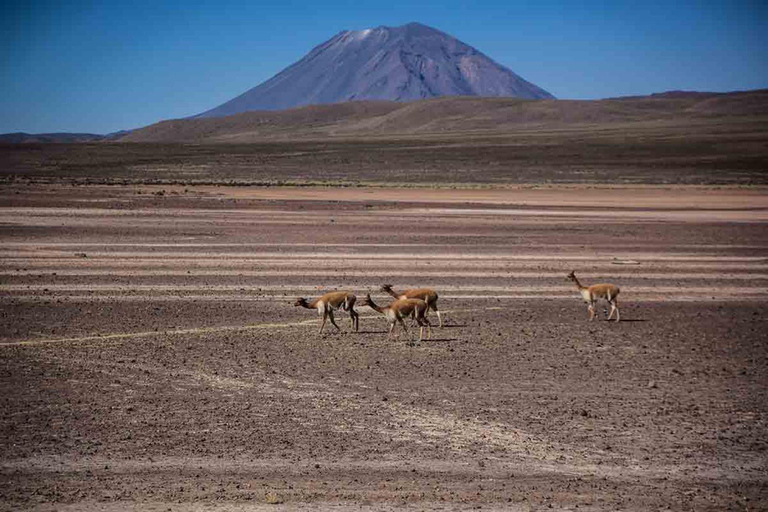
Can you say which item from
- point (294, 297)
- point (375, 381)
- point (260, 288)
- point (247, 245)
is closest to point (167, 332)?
point (294, 297)

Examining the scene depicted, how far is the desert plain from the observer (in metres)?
8.74

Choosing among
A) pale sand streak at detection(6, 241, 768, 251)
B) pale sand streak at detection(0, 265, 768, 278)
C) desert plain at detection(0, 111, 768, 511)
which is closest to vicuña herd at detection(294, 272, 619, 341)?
desert plain at detection(0, 111, 768, 511)

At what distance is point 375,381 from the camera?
12.6 meters

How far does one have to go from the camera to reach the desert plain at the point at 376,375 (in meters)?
8.74

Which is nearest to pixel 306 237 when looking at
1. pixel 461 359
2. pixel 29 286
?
pixel 29 286

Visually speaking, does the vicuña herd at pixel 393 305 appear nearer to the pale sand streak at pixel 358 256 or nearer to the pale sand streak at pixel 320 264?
the pale sand streak at pixel 320 264

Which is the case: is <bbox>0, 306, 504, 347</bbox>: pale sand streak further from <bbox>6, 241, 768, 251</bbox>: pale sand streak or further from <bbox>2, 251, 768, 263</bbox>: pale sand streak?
<bbox>6, 241, 768, 251</bbox>: pale sand streak

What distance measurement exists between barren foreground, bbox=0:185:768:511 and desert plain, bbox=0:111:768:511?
0.14ft

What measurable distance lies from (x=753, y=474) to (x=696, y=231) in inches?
1026

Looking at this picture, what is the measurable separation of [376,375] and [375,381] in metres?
0.33

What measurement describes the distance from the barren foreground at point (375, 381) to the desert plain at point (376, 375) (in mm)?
43

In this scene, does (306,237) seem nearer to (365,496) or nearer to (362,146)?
(365,496)

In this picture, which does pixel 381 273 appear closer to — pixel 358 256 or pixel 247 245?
pixel 358 256

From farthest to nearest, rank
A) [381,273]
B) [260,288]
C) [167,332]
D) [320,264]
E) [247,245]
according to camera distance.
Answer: [247,245]
[320,264]
[381,273]
[260,288]
[167,332]
